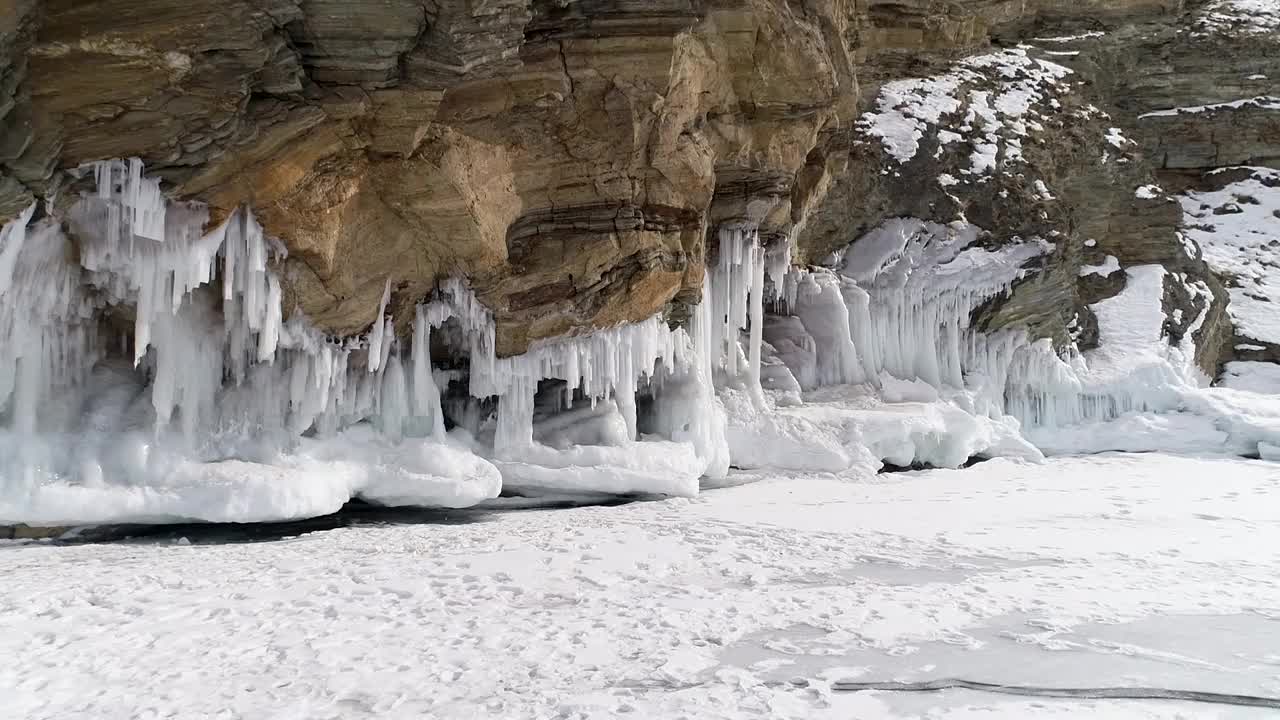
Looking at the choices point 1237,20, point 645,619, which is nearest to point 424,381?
point 645,619

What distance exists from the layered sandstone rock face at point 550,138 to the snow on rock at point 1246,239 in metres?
4.37

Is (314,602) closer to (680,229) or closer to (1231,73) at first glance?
(680,229)

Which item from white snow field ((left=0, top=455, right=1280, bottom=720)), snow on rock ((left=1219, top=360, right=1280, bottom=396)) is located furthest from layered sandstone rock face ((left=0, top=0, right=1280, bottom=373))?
white snow field ((left=0, top=455, right=1280, bottom=720))

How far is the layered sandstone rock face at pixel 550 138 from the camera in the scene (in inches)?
320

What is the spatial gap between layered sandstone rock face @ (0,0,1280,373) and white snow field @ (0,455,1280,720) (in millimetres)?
3750

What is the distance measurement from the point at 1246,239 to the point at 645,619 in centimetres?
2964

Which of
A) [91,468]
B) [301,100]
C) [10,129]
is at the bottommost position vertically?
[91,468]

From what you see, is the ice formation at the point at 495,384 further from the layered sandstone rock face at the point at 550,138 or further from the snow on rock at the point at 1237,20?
the snow on rock at the point at 1237,20

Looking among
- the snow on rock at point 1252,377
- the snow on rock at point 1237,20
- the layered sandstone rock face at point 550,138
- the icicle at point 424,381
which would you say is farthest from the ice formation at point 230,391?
the snow on rock at point 1237,20

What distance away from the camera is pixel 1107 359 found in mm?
21328

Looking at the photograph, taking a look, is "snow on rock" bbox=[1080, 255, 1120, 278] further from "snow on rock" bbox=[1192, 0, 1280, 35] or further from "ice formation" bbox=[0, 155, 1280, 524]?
"snow on rock" bbox=[1192, 0, 1280, 35]

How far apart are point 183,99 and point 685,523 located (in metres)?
7.15

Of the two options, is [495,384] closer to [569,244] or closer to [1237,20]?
[569,244]

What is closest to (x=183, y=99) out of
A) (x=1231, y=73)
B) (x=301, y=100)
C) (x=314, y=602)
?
(x=301, y=100)
